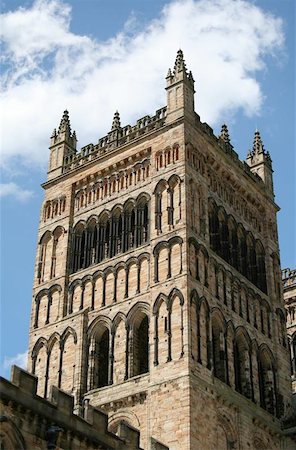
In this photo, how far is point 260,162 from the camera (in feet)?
141

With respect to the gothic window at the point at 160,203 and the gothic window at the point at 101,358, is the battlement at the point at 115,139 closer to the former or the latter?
the gothic window at the point at 160,203

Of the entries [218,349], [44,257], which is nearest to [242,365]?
[218,349]

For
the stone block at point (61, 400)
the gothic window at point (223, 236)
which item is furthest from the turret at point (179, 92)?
the stone block at point (61, 400)

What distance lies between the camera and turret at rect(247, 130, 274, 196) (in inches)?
1683

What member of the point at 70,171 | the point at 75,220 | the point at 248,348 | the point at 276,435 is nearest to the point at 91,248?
the point at 75,220

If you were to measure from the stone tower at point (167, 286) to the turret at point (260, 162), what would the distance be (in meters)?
0.85

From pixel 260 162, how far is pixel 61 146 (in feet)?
31.9

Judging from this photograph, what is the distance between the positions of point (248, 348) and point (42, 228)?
1099 cm

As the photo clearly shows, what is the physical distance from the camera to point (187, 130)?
3703 centimetres

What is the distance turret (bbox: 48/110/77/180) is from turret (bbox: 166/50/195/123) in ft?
19.9

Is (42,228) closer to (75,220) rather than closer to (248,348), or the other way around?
(75,220)

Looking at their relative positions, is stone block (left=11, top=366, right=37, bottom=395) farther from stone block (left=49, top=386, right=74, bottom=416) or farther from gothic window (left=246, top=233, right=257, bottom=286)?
gothic window (left=246, top=233, right=257, bottom=286)

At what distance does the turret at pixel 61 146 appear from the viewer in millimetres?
41594

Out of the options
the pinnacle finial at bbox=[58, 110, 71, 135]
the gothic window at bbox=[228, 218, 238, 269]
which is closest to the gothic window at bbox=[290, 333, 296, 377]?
the gothic window at bbox=[228, 218, 238, 269]
